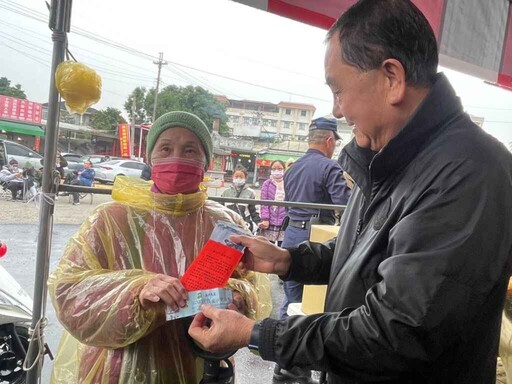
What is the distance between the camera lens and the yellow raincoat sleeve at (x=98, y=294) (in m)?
1.15

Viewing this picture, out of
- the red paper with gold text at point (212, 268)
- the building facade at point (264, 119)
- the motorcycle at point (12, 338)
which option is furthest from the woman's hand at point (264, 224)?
the red paper with gold text at point (212, 268)

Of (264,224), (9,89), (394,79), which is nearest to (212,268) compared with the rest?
(394,79)

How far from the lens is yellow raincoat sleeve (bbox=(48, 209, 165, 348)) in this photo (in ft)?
3.78

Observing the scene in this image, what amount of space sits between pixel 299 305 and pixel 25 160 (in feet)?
24.8

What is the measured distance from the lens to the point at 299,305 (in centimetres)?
289

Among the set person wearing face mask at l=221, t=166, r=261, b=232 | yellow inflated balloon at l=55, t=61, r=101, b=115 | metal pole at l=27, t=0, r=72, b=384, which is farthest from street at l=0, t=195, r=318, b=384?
person wearing face mask at l=221, t=166, r=261, b=232

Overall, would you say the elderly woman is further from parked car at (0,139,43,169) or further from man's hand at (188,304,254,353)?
parked car at (0,139,43,169)

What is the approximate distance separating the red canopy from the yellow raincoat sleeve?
1.16 m

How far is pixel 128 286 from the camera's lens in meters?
1.17

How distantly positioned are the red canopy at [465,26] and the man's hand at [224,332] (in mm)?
1277

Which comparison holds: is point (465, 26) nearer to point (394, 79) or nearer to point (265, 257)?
point (394, 79)

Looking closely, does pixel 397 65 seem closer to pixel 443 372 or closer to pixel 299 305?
pixel 443 372

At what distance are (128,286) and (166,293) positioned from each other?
158mm

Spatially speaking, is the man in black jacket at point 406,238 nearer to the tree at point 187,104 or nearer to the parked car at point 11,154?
the tree at point 187,104
